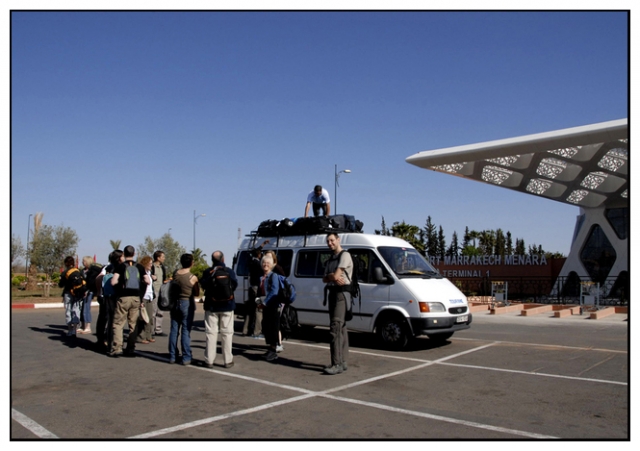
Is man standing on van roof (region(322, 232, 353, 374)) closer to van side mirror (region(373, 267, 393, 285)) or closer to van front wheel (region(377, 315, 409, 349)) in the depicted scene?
van front wheel (region(377, 315, 409, 349))

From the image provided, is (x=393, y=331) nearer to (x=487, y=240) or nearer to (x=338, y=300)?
(x=338, y=300)

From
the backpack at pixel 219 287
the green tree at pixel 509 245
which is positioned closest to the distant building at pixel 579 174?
the backpack at pixel 219 287

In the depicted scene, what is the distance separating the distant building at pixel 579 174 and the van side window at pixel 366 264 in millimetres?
14492

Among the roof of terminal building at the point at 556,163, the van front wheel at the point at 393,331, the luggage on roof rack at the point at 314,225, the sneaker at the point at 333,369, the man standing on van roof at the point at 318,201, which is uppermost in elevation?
the roof of terminal building at the point at 556,163

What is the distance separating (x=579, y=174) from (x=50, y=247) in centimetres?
3209

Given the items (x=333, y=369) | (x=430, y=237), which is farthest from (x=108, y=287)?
(x=430, y=237)

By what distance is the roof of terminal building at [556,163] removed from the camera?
2144 centimetres

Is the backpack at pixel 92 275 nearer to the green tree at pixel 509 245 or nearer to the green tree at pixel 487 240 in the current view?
the green tree at pixel 487 240

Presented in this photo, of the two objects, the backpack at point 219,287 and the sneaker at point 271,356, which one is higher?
the backpack at point 219,287

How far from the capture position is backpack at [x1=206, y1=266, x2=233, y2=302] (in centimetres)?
788

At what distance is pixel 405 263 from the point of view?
1002cm

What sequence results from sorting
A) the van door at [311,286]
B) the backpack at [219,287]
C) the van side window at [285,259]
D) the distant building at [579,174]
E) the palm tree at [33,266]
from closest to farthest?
the backpack at [219,287] → the van door at [311,286] → the van side window at [285,259] → the distant building at [579,174] → the palm tree at [33,266]

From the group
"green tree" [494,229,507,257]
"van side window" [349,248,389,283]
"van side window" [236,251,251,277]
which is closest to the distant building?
"van side window" [349,248,389,283]

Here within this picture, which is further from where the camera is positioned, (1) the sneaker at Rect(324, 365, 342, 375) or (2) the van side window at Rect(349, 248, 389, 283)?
(2) the van side window at Rect(349, 248, 389, 283)
